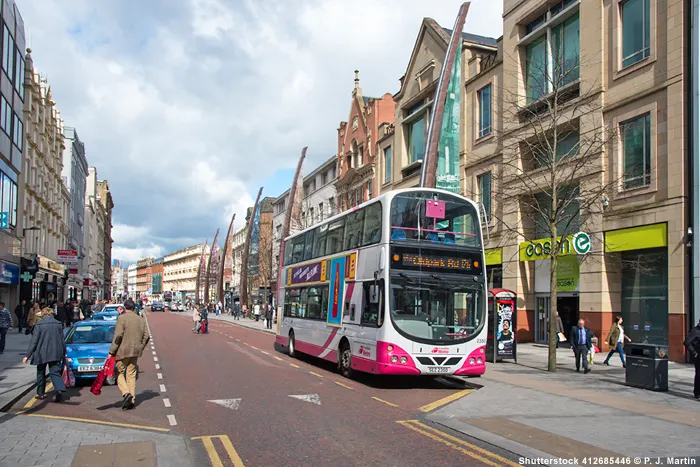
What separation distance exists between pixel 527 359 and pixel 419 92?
20.1m

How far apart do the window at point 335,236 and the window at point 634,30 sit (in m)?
12.5

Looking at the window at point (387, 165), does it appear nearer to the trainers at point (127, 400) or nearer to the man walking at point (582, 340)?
the man walking at point (582, 340)

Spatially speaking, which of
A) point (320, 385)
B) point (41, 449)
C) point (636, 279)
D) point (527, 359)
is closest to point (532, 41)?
point (636, 279)

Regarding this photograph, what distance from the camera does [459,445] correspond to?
8070 mm

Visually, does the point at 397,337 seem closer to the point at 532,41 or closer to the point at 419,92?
the point at 532,41

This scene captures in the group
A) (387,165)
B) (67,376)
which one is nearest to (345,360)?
(67,376)

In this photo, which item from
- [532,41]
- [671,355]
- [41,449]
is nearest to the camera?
[41,449]

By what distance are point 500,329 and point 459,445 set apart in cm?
1221

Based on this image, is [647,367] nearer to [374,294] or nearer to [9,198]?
[374,294]

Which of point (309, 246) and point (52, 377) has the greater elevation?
point (309, 246)

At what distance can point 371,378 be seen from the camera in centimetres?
1573

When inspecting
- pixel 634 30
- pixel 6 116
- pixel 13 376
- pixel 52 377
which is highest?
pixel 634 30

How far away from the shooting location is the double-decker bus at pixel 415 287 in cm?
1337

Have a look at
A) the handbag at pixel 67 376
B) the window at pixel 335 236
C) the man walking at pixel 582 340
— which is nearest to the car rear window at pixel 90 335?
the handbag at pixel 67 376
